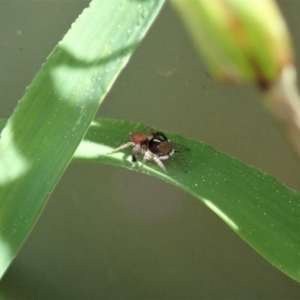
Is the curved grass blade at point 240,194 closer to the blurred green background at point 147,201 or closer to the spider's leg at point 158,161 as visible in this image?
the spider's leg at point 158,161

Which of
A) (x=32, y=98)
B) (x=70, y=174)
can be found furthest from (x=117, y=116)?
(x=32, y=98)

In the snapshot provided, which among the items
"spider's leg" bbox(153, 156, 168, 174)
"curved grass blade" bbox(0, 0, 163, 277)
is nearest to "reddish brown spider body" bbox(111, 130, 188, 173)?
"spider's leg" bbox(153, 156, 168, 174)

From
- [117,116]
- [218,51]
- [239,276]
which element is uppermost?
[117,116]

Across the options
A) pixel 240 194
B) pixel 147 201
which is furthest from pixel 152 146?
pixel 147 201

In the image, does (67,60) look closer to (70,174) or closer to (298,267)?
(298,267)

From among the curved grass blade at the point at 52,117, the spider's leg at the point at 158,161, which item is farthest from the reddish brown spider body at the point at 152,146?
the curved grass blade at the point at 52,117

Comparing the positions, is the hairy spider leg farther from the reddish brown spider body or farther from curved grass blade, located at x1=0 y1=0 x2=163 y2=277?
curved grass blade, located at x1=0 y1=0 x2=163 y2=277
